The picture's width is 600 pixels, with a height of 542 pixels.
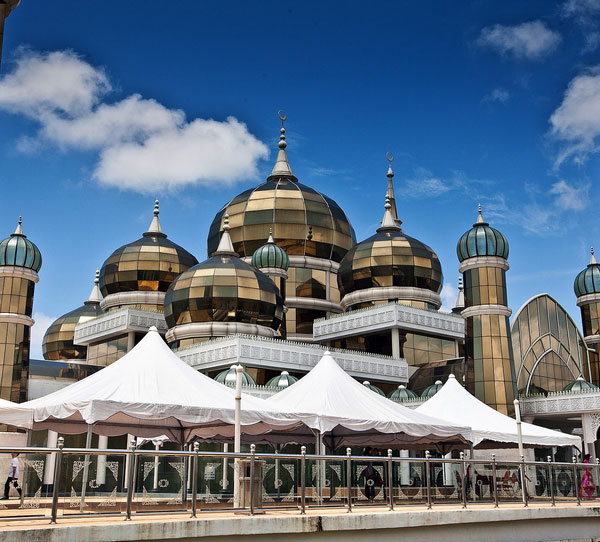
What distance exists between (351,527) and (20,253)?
3650 cm

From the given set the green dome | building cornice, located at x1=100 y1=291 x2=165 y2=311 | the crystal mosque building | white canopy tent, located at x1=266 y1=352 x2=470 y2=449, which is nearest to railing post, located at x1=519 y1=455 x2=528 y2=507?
white canopy tent, located at x1=266 y1=352 x2=470 y2=449

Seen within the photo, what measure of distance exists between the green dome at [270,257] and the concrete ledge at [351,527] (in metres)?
33.9

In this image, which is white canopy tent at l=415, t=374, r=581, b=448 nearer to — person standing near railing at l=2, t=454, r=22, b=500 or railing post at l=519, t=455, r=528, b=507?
railing post at l=519, t=455, r=528, b=507

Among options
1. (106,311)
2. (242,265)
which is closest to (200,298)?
(242,265)

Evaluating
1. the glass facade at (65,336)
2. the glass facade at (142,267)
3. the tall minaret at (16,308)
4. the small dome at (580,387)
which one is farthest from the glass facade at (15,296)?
the small dome at (580,387)

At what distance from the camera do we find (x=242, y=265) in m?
48.3

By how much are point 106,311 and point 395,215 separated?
101ft

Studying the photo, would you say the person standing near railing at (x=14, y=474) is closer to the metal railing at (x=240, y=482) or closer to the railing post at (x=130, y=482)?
the metal railing at (x=240, y=482)

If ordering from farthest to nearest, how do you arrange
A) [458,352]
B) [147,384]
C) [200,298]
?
[458,352], [200,298], [147,384]

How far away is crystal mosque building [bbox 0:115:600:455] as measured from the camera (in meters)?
44.0

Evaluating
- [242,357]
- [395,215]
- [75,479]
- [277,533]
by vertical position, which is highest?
[395,215]

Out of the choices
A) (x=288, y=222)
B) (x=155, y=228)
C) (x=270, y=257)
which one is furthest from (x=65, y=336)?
(x=270, y=257)

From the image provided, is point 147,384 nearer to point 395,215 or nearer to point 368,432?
point 368,432

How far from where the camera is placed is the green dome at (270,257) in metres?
53.2
